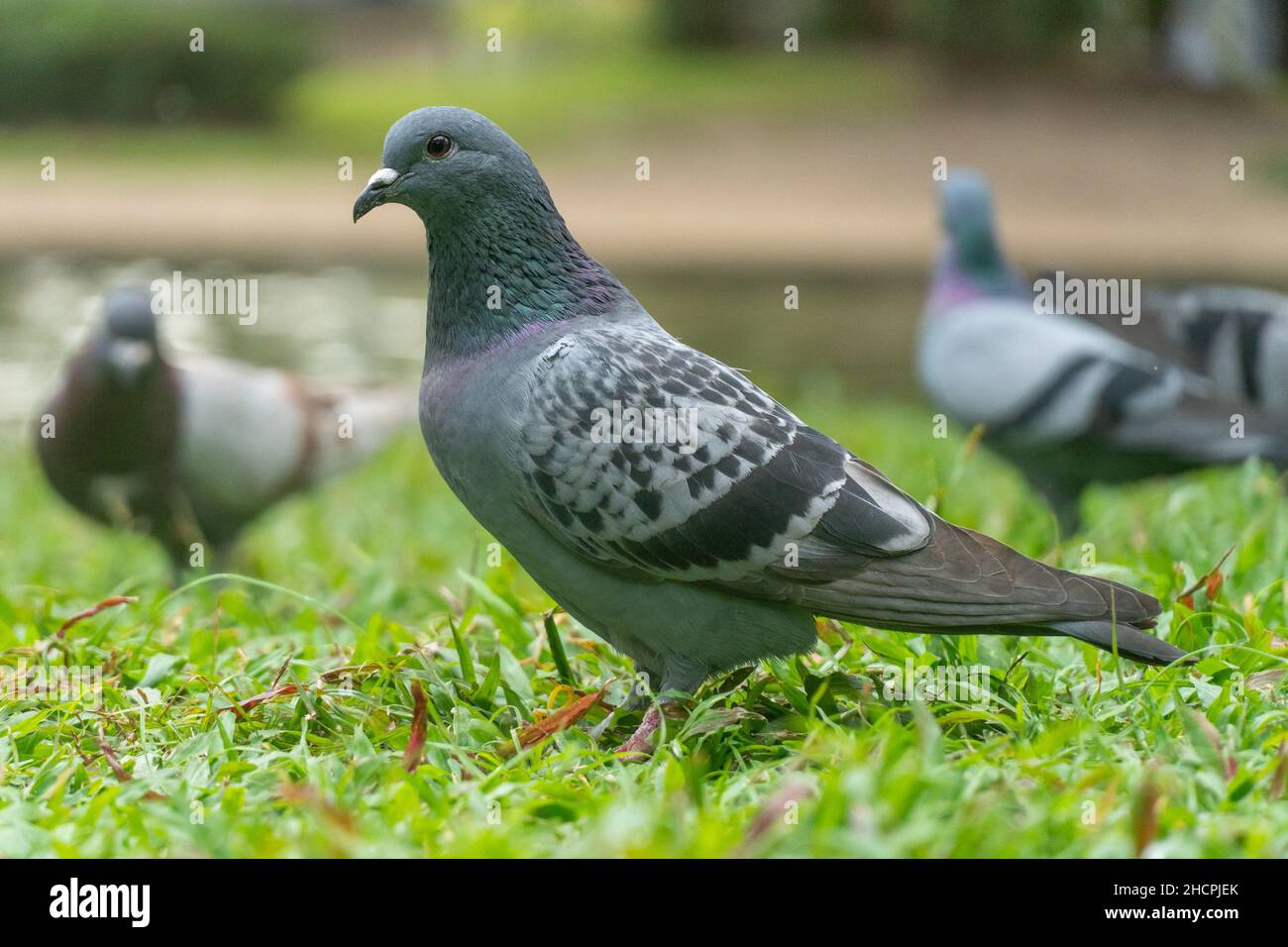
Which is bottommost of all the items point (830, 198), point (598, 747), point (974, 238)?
point (598, 747)

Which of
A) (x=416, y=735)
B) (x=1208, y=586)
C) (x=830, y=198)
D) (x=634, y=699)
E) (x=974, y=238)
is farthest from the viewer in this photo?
(x=830, y=198)

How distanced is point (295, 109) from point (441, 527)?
17431mm

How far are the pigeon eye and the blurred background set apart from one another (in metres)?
8.85

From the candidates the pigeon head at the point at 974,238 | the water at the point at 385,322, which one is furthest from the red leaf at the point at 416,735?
the water at the point at 385,322

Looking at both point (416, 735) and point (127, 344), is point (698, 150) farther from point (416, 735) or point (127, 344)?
point (416, 735)

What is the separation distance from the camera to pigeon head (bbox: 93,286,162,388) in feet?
18.2

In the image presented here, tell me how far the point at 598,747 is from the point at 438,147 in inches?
Answer: 56.4

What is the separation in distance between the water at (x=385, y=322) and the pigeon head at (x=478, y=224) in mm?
6413

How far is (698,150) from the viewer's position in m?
20.0

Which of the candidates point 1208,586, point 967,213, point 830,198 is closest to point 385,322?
point 967,213

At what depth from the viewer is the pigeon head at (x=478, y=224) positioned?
3.38 metres

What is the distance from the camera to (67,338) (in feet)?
39.9
